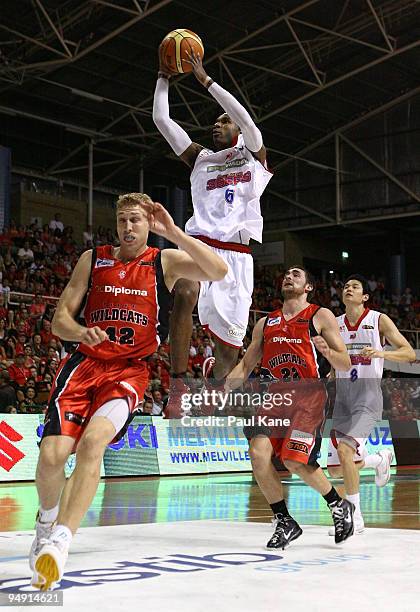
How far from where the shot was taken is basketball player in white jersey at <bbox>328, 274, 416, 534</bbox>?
866 centimetres

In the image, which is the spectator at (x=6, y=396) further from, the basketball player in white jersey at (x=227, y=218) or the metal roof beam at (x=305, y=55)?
the metal roof beam at (x=305, y=55)

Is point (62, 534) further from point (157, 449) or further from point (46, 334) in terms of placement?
point (46, 334)

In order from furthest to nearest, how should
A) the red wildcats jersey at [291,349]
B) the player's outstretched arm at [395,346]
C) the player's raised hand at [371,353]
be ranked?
the player's outstretched arm at [395,346]
the player's raised hand at [371,353]
the red wildcats jersey at [291,349]

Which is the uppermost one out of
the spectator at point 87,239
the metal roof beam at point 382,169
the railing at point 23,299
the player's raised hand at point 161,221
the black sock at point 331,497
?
the metal roof beam at point 382,169

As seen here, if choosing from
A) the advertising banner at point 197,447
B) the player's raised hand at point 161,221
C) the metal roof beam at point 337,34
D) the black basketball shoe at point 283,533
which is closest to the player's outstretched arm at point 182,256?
the player's raised hand at point 161,221

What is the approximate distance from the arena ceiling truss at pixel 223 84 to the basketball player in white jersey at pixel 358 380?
44.1 ft

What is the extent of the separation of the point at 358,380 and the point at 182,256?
4.02 metres

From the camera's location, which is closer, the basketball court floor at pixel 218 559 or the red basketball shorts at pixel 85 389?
the basketball court floor at pixel 218 559

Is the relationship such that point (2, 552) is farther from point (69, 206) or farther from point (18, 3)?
point (69, 206)

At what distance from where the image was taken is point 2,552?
253 inches

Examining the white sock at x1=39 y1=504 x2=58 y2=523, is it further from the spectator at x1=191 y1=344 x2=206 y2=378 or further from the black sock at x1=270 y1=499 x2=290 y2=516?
the spectator at x1=191 y1=344 x2=206 y2=378

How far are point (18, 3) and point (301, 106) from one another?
37.1 ft

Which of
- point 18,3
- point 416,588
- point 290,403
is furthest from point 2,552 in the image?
point 18,3

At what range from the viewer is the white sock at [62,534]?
4.64m
